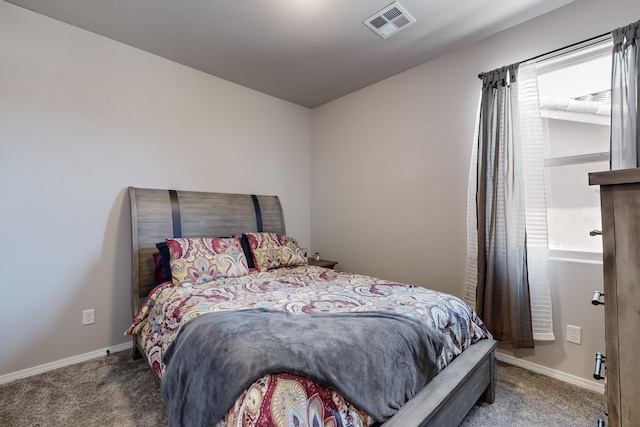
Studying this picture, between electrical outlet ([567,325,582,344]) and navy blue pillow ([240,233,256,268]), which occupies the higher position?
navy blue pillow ([240,233,256,268])

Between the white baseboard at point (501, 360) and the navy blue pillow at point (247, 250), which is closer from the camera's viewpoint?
the white baseboard at point (501, 360)

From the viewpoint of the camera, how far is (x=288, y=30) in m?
2.36

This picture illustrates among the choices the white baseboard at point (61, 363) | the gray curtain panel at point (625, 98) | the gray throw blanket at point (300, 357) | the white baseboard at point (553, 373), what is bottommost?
the white baseboard at point (553, 373)

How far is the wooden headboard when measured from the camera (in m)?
2.49

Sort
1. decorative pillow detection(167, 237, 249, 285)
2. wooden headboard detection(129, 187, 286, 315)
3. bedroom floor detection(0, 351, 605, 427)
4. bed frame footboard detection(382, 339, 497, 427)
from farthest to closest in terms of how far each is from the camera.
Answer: wooden headboard detection(129, 187, 286, 315), decorative pillow detection(167, 237, 249, 285), bedroom floor detection(0, 351, 605, 427), bed frame footboard detection(382, 339, 497, 427)

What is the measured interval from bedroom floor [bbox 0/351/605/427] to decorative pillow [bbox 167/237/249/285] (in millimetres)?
761

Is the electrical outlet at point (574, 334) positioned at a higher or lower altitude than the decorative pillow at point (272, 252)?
lower

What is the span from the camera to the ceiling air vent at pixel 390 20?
2133 millimetres

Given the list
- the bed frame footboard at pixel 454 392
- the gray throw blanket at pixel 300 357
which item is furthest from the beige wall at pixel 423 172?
the gray throw blanket at pixel 300 357

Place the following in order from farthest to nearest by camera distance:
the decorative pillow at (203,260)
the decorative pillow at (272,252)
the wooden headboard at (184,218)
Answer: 1. the decorative pillow at (272,252)
2. the wooden headboard at (184,218)
3. the decorative pillow at (203,260)

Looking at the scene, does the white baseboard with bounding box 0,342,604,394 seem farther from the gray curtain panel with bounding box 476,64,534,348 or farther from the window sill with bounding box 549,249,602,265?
the window sill with bounding box 549,249,602,265

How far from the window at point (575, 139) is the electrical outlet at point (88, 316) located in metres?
3.71

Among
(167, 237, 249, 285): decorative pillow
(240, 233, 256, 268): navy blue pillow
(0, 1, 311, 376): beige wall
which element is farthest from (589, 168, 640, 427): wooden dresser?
(0, 1, 311, 376): beige wall

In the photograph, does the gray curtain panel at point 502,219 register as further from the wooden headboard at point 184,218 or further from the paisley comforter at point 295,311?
the wooden headboard at point 184,218
